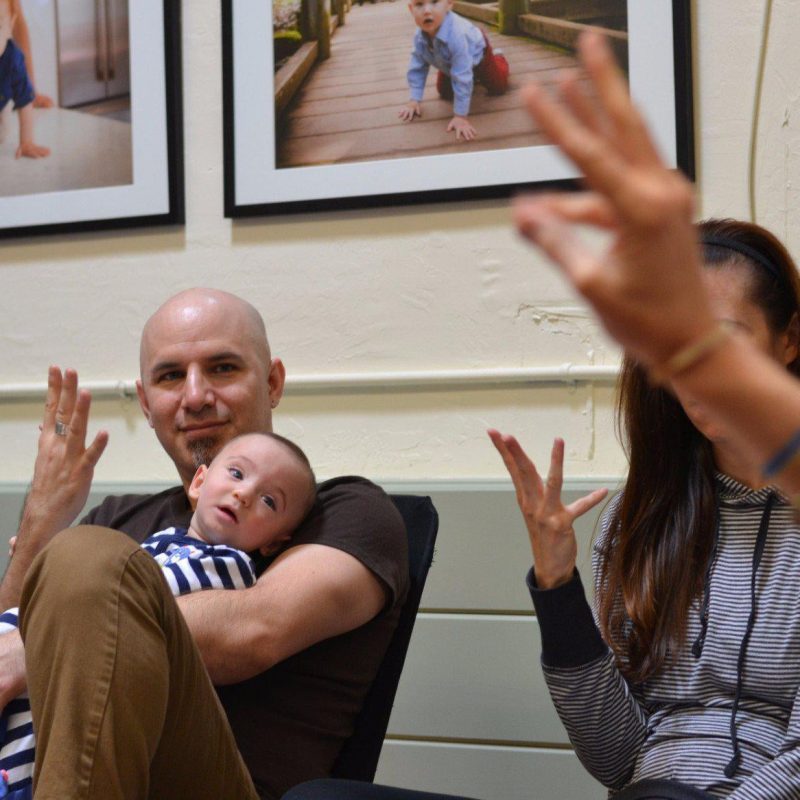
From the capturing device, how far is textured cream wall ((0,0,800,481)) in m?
2.00

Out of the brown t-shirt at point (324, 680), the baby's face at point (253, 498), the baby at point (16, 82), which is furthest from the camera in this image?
the baby at point (16, 82)

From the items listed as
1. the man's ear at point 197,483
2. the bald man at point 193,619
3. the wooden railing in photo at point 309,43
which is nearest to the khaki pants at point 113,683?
the bald man at point 193,619

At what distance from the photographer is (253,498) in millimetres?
1533

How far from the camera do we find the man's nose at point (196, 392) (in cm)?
180

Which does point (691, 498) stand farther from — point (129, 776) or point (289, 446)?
point (129, 776)

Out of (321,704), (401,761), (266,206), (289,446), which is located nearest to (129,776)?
(321,704)

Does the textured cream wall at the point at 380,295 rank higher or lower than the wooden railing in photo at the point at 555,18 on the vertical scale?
lower

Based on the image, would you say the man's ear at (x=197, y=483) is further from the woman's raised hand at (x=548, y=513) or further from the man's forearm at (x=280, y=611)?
the woman's raised hand at (x=548, y=513)

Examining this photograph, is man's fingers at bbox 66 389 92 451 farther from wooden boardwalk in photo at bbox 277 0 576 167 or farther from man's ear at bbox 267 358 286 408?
wooden boardwalk in photo at bbox 277 0 576 167

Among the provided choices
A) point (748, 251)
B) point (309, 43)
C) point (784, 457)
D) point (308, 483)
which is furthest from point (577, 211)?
point (309, 43)

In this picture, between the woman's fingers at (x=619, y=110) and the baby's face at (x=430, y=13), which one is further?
the baby's face at (x=430, y=13)

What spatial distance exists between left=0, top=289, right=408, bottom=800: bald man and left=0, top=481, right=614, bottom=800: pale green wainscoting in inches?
16.8

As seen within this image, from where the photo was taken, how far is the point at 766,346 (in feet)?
4.30

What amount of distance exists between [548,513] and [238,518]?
47cm
